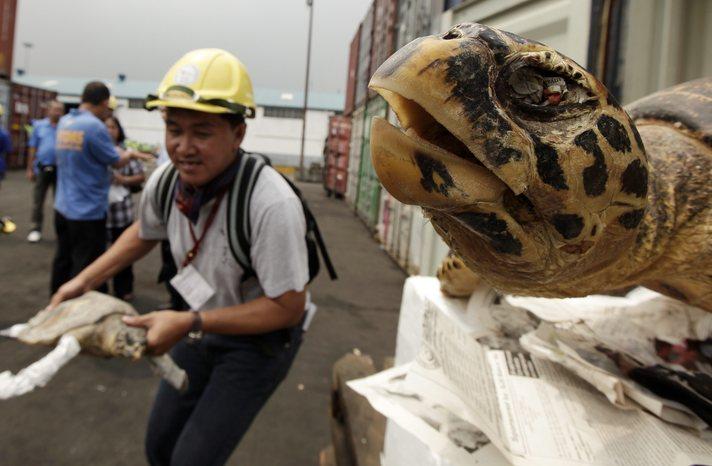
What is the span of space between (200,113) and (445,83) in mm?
1019

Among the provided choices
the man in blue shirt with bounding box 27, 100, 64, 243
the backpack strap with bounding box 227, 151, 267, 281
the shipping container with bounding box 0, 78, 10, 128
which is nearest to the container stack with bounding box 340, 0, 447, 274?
the backpack strap with bounding box 227, 151, 267, 281

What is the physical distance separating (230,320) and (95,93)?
8.03ft

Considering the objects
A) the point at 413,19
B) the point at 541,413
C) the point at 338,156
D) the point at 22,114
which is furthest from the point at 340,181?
the point at 541,413

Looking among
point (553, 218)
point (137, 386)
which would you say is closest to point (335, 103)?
point (137, 386)

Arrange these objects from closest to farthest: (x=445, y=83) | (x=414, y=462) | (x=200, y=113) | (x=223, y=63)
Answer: (x=445, y=83), (x=414, y=462), (x=200, y=113), (x=223, y=63)

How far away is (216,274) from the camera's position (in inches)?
55.7

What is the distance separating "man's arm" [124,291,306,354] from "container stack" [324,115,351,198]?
1076 centimetres

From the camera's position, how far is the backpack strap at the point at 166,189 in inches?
58.8

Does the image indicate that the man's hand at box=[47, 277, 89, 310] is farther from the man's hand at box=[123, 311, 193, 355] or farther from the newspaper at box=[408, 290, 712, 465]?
the newspaper at box=[408, 290, 712, 465]

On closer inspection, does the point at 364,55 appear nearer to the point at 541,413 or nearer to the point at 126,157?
the point at 126,157

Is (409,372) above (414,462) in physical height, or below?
above

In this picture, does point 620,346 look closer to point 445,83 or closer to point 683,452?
point 683,452

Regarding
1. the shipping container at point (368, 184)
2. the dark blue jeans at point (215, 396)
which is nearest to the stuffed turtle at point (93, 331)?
the dark blue jeans at point (215, 396)

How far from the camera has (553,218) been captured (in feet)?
1.66
